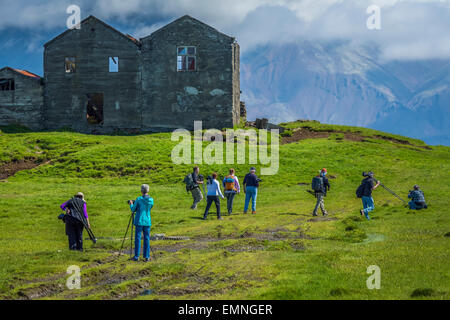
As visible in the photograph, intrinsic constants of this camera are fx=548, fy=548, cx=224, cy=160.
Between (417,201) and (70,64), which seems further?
(70,64)

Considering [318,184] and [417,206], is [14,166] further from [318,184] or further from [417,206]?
[417,206]

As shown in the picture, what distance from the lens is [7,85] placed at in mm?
58094

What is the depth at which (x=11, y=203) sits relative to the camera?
27.2 meters

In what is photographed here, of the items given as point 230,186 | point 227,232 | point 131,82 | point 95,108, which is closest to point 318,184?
point 230,186

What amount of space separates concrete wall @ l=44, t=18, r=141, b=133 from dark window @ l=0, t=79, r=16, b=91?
155 inches

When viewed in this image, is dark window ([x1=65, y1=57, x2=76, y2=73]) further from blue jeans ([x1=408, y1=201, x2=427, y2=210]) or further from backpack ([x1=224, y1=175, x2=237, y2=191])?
blue jeans ([x1=408, y1=201, x2=427, y2=210])

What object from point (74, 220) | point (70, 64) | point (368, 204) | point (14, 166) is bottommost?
point (74, 220)

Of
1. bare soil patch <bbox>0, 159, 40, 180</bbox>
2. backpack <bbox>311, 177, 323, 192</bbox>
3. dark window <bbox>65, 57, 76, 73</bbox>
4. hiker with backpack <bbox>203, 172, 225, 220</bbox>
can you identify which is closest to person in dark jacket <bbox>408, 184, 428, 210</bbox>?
backpack <bbox>311, 177, 323, 192</bbox>

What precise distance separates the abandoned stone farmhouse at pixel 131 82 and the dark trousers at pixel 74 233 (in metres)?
37.8

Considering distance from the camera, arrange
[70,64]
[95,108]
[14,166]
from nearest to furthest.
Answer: [14,166], [70,64], [95,108]

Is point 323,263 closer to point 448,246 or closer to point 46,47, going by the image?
point 448,246

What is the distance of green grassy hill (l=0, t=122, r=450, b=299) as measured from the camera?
468 inches

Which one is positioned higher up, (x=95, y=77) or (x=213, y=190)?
(x=95, y=77)

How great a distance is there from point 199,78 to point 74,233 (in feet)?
127
